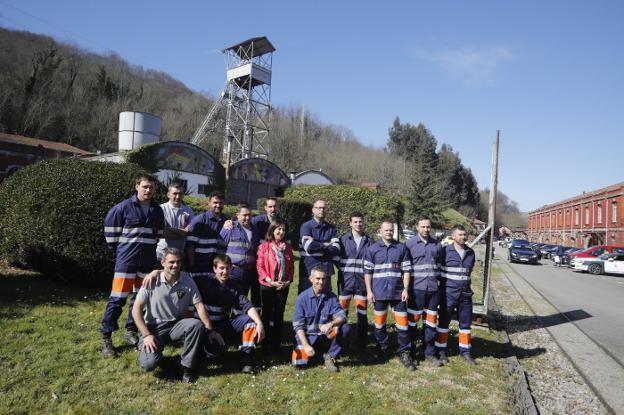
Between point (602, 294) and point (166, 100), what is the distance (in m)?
62.6

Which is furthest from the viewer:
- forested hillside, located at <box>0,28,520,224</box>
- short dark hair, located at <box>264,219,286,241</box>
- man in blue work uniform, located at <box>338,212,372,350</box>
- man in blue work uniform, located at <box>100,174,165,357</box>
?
forested hillside, located at <box>0,28,520,224</box>

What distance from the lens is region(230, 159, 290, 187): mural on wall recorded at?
2747 cm

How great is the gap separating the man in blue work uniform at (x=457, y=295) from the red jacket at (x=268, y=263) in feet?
7.71

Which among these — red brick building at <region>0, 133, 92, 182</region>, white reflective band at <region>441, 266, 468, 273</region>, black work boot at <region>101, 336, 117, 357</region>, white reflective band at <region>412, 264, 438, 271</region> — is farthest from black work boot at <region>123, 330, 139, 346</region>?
red brick building at <region>0, 133, 92, 182</region>

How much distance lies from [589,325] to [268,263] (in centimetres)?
796

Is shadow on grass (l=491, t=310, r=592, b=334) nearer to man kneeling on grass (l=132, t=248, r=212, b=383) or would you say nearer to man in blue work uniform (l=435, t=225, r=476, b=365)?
man in blue work uniform (l=435, t=225, r=476, b=365)

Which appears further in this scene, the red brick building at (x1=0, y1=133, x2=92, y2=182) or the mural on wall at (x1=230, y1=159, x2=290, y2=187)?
the mural on wall at (x1=230, y1=159, x2=290, y2=187)

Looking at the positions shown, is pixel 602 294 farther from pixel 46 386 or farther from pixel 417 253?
pixel 46 386

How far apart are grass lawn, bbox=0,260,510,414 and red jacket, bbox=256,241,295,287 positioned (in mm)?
1091

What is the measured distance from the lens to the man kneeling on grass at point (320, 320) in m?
5.01

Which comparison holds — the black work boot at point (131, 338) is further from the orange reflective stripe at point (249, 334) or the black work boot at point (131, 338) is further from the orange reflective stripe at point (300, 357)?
the orange reflective stripe at point (300, 357)

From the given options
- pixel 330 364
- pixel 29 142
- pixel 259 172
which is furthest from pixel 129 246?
pixel 29 142

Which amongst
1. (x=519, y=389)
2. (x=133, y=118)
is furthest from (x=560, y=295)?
(x=133, y=118)

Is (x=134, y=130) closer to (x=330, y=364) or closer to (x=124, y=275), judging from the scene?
(x=124, y=275)
